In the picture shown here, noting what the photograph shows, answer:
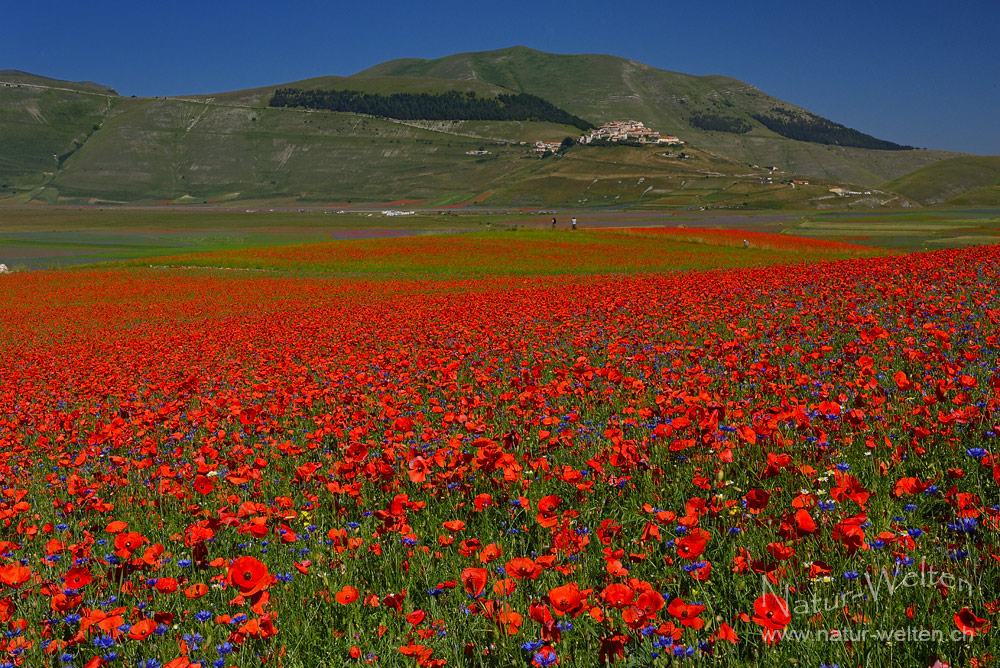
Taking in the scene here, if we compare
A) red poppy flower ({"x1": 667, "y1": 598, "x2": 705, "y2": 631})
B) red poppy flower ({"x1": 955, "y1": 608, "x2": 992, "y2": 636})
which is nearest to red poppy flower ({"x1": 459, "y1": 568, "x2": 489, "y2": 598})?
red poppy flower ({"x1": 667, "y1": 598, "x2": 705, "y2": 631})

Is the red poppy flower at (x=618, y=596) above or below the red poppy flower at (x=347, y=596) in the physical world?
above

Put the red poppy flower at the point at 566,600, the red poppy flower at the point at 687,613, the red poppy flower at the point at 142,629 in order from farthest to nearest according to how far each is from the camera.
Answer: the red poppy flower at the point at 142,629
the red poppy flower at the point at 687,613
the red poppy flower at the point at 566,600

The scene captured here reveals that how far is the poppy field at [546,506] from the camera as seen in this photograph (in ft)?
9.08

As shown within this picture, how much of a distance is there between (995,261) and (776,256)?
30.6 metres

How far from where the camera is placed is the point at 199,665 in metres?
2.60

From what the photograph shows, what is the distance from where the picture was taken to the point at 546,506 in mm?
3287

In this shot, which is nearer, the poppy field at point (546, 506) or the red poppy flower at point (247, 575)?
the red poppy flower at point (247, 575)

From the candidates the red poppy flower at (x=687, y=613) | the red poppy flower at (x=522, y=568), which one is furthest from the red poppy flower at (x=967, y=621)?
the red poppy flower at (x=522, y=568)

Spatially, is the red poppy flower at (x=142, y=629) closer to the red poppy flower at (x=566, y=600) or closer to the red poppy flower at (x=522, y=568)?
the red poppy flower at (x=522, y=568)

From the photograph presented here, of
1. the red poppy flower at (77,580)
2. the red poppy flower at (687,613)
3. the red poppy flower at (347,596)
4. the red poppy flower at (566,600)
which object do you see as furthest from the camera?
the red poppy flower at (77,580)

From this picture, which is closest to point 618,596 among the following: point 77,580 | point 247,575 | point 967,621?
point 967,621

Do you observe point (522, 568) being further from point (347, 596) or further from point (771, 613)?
point (771, 613)

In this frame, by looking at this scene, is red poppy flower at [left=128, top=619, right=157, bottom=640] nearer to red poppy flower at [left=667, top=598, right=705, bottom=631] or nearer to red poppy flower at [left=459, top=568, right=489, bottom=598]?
red poppy flower at [left=459, top=568, right=489, bottom=598]

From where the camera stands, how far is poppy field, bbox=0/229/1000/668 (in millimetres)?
2768
